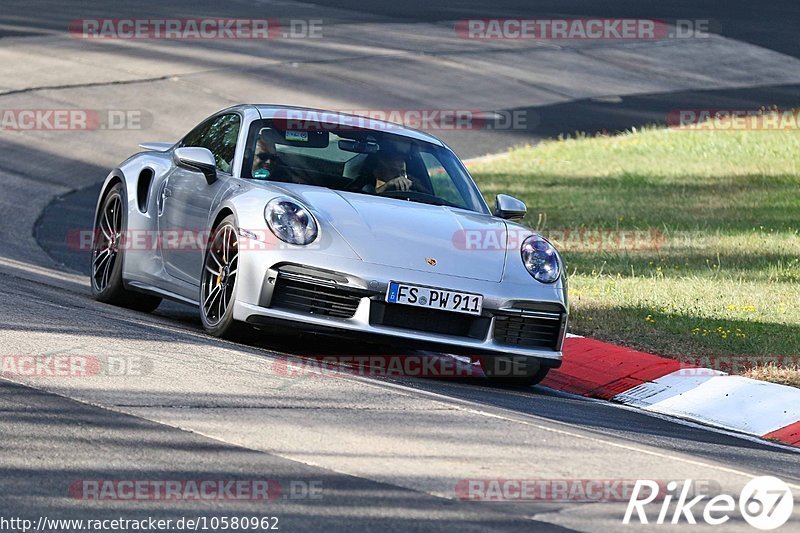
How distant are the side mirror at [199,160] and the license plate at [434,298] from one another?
168 centimetres

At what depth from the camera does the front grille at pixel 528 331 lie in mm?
8067

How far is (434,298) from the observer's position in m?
7.84

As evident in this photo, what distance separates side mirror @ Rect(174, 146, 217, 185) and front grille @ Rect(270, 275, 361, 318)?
131 centimetres

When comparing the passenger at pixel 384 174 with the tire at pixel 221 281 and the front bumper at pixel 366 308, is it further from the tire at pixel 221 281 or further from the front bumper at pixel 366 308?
the front bumper at pixel 366 308

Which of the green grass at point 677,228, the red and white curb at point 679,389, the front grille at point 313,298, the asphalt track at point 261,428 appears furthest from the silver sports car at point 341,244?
the green grass at point 677,228

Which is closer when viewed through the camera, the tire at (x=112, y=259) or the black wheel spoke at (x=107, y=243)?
the tire at (x=112, y=259)

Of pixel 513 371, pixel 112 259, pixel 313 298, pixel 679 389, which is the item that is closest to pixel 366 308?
pixel 313 298

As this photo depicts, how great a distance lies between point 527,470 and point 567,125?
17.0 meters

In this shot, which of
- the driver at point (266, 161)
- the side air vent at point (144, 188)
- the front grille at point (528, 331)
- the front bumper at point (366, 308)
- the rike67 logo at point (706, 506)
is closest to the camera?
the rike67 logo at point (706, 506)

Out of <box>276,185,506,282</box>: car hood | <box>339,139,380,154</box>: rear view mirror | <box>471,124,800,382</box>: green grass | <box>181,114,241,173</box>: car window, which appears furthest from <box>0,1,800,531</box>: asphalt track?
<box>471,124,800,382</box>: green grass

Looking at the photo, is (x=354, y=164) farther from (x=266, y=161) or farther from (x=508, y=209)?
(x=508, y=209)

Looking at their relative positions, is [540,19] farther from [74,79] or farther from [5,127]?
[5,127]

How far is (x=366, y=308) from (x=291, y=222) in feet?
2.16

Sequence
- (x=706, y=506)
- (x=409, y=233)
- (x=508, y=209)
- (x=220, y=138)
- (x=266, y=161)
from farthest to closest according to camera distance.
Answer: (x=220, y=138) → (x=508, y=209) → (x=266, y=161) → (x=409, y=233) → (x=706, y=506)
